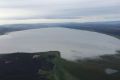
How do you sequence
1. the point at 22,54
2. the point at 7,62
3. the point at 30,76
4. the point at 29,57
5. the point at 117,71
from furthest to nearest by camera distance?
the point at 22,54
the point at 29,57
the point at 7,62
the point at 117,71
the point at 30,76

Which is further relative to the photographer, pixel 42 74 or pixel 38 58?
pixel 38 58

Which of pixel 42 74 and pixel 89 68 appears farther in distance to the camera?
pixel 89 68

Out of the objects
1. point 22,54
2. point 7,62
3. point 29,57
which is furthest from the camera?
point 22,54

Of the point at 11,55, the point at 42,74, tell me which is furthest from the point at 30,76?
the point at 11,55

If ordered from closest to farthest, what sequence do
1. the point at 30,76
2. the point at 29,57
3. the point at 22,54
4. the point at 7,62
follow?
the point at 30,76 < the point at 7,62 < the point at 29,57 < the point at 22,54

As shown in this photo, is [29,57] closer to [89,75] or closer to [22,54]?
[22,54]

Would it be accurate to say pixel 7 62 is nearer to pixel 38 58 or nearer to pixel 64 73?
pixel 38 58

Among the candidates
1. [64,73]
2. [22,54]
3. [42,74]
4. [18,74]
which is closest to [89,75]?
[64,73]

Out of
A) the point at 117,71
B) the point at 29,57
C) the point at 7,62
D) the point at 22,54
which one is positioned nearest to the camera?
the point at 117,71
